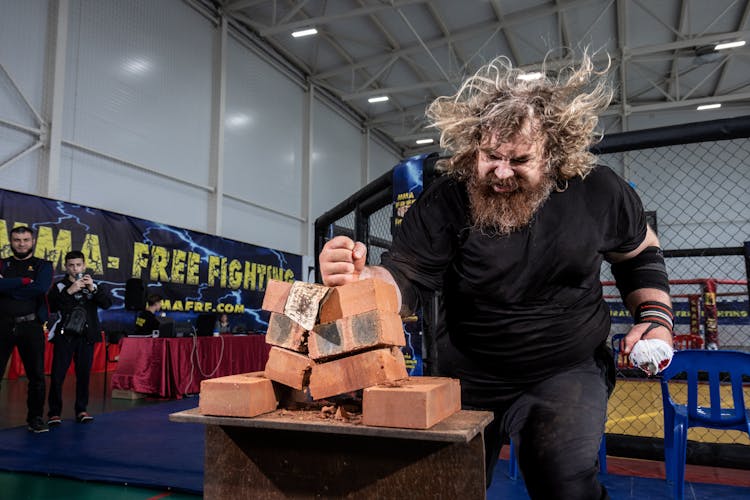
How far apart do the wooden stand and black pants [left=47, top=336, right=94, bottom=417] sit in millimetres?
3795

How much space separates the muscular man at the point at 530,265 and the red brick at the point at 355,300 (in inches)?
2.6

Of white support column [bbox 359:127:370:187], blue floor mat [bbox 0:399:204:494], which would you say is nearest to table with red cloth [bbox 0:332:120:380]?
blue floor mat [bbox 0:399:204:494]

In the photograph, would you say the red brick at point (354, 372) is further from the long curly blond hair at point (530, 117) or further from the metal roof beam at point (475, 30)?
the metal roof beam at point (475, 30)

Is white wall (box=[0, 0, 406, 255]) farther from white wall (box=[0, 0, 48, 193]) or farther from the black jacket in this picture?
the black jacket

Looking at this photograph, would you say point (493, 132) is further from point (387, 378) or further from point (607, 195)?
point (387, 378)

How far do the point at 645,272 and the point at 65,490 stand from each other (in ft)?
9.83

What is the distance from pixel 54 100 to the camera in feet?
23.5

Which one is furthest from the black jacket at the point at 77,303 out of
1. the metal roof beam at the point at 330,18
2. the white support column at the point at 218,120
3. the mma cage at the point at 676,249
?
the metal roof beam at the point at 330,18

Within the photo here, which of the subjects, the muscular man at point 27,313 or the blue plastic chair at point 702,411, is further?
the muscular man at point 27,313

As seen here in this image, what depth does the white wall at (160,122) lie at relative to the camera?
709 cm

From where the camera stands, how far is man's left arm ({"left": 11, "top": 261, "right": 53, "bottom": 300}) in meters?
4.23

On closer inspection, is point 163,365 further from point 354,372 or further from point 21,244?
point 354,372

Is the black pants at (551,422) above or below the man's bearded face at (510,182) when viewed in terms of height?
below

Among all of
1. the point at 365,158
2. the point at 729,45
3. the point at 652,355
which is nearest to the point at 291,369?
the point at 652,355
